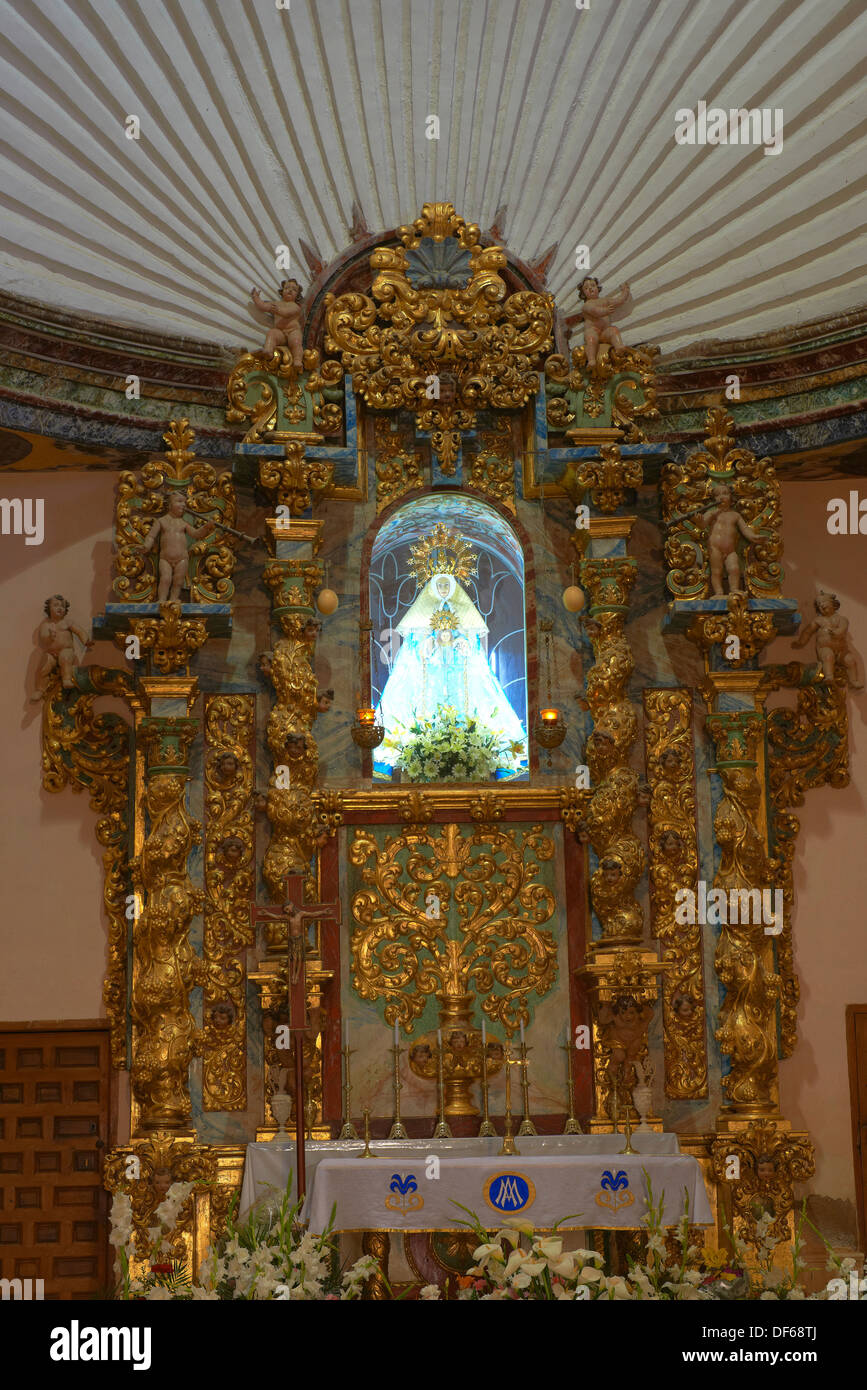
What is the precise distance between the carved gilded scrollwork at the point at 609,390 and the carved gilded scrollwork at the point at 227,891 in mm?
2937

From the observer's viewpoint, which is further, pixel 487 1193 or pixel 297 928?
pixel 297 928

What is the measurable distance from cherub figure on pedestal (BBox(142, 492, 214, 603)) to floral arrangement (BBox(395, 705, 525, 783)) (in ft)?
6.03

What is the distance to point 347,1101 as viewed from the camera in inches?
402

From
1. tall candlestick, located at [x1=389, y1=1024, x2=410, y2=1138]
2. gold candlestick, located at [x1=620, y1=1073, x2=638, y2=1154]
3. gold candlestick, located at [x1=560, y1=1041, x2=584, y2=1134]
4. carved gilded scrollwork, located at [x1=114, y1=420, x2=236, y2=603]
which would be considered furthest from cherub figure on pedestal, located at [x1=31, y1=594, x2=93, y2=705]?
gold candlestick, located at [x1=620, y1=1073, x2=638, y2=1154]

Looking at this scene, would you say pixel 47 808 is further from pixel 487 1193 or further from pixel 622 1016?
pixel 487 1193


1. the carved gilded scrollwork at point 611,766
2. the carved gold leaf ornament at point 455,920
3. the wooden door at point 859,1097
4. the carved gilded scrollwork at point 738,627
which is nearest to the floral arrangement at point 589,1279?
the carved gilded scrollwork at point 611,766

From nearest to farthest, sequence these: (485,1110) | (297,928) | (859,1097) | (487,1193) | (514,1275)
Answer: (514,1275)
(487,1193)
(297,928)
(485,1110)
(859,1097)

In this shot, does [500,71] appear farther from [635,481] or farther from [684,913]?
[684,913]

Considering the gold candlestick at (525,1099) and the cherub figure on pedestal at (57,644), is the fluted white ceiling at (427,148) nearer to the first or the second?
the cherub figure on pedestal at (57,644)

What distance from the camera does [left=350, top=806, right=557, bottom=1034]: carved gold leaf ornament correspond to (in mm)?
10531

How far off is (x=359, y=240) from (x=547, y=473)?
6.83ft

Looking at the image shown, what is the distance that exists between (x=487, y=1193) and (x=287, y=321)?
5.81m

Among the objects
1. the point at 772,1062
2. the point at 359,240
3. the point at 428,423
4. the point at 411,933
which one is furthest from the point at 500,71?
the point at 772,1062

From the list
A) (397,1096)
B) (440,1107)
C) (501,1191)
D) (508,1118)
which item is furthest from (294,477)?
(501,1191)
